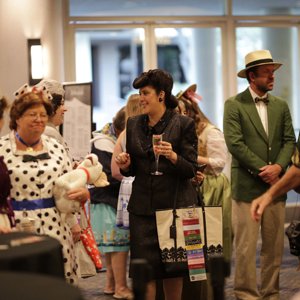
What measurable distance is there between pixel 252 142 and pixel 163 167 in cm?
131

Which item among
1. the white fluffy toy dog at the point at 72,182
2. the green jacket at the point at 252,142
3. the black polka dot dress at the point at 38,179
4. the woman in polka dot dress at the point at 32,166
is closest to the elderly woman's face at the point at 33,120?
the woman in polka dot dress at the point at 32,166

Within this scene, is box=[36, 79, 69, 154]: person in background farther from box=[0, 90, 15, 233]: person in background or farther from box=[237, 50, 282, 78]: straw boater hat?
box=[237, 50, 282, 78]: straw boater hat

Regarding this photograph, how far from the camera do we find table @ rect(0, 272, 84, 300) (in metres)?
2.17

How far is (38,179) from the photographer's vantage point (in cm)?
431

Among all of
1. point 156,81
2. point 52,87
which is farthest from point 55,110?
point 156,81

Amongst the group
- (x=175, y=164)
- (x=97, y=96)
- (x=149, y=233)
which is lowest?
(x=149, y=233)

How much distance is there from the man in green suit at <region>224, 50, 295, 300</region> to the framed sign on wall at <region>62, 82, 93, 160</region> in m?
1.60

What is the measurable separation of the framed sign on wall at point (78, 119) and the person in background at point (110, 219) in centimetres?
58

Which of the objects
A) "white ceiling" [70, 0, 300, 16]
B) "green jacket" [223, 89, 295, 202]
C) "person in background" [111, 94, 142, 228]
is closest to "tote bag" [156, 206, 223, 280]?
"green jacket" [223, 89, 295, 202]

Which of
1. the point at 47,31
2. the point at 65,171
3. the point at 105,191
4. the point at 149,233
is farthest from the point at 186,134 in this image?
the point at 47,31

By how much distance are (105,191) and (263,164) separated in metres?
1.41

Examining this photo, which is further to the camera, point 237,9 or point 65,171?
point 237,9

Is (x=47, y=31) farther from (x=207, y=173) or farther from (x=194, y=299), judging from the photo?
(x=194, y=299)

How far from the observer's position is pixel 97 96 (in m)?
11.7
